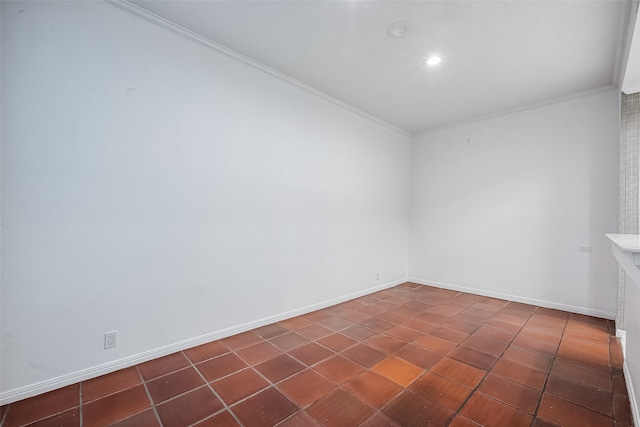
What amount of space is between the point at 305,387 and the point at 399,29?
9.73ft

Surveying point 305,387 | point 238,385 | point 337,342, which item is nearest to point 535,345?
point 337,342

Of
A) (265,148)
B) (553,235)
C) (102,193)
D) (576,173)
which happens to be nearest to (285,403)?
(102,193)

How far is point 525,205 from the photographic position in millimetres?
3971

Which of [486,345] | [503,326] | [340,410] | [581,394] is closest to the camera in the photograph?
[340,410]

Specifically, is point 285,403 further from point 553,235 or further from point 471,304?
point 553,235

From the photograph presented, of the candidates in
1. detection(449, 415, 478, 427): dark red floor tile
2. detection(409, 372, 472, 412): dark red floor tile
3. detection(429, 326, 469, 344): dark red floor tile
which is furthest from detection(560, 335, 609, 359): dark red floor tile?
detection(449, 415, 478, 427): dark red floor tile

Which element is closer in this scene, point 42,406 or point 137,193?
point 42,406

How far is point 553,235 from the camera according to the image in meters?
3.73

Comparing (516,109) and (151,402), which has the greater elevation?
(516,109)

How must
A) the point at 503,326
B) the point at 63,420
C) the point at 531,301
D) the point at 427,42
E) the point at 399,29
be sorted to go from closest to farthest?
the point at 63,420
the point at 399,29
the point at 427,42
the point at 503,326
the point at 531,301

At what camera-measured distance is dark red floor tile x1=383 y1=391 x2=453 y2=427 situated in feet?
5.37

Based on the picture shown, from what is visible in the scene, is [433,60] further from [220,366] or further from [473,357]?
[220,366]

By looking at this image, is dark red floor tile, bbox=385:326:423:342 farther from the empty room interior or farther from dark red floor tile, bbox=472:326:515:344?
dark red floor tile, bbox=472:326:515:344

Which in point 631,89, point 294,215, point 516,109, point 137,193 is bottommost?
point 294,215
